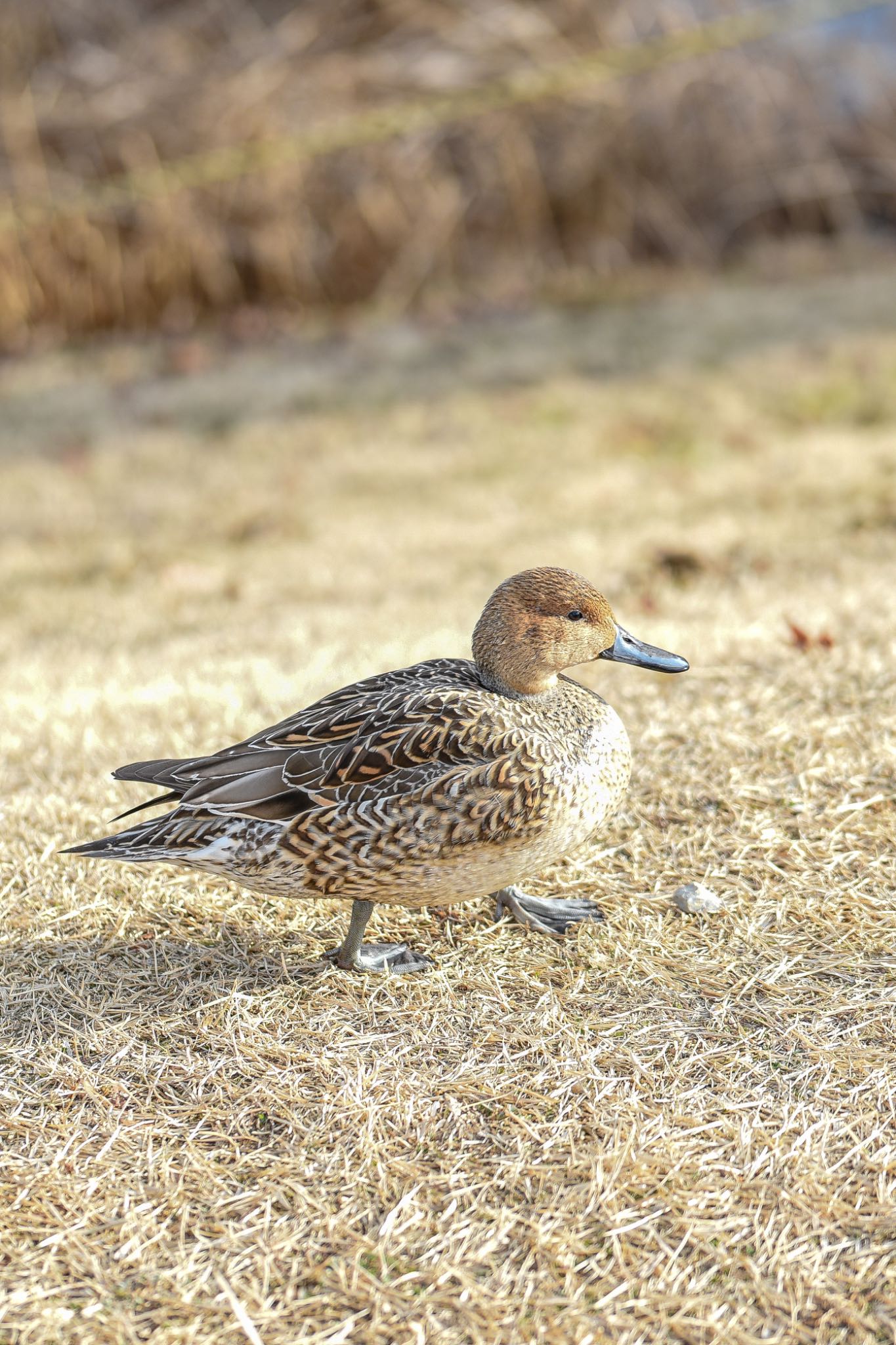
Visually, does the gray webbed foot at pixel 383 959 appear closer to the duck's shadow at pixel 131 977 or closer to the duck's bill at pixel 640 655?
the duck's shadow at pixel 131 977

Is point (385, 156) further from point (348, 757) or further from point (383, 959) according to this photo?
point (383, 959)

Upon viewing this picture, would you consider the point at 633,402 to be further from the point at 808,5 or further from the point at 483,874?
the point at 483,874

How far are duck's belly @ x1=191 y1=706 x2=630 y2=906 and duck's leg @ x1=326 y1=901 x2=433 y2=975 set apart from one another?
0.06 metres

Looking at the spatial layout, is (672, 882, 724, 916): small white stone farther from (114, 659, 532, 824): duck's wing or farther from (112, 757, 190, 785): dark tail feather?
(112, 757, 190, 785): dark tail feather

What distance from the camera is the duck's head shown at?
9.32 feet

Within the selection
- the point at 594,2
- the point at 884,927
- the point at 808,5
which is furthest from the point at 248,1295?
the point at 594,2

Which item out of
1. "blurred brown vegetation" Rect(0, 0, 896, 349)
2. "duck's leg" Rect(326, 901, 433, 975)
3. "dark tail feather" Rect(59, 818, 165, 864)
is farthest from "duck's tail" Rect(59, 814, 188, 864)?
"blurred brown vegetation" Rect(0, 0, 896, 349)

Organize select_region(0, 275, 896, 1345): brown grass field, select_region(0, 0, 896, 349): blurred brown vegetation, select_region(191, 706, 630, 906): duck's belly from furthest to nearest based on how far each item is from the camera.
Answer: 1. select_region(0, 0, 896, 349): blurred brown vegetation
2. select_region(191, 706, 630, 906): duck's belly
3. select_region(0, 275, 896, 1345): brown grass field

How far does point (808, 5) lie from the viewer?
7863mm

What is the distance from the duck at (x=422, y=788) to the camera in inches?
101

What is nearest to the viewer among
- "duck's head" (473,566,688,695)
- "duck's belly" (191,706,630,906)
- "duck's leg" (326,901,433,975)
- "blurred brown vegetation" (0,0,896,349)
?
"duck's belly" (191,706,630,906)

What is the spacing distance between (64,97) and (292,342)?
2089 mm

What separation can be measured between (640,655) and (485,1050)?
916mm

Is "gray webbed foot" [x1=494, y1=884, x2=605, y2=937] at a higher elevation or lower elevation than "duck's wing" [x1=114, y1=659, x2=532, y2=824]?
lower
